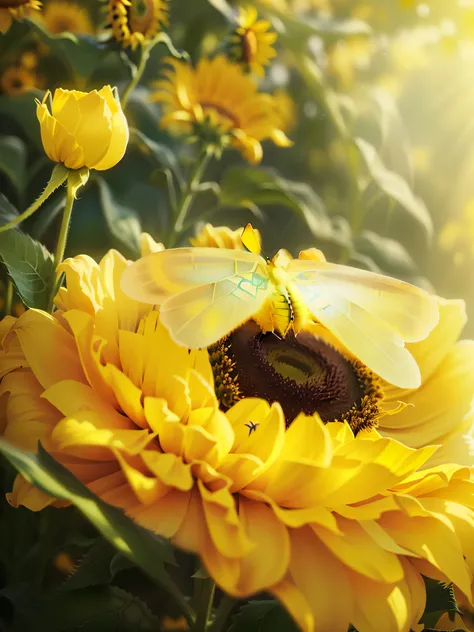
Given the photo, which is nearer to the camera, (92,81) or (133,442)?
(133,442)

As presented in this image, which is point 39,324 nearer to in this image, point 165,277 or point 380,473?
point 165,277

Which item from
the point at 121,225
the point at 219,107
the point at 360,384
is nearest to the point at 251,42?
the point at 219,107

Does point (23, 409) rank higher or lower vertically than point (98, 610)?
higher

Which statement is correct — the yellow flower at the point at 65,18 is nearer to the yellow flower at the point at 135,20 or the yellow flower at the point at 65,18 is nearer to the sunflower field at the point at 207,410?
the sunflower field at the point at 207,410

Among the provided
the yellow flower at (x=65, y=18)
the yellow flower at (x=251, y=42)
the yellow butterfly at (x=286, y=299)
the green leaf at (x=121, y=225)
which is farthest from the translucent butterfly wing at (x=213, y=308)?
the yellow flower at (x=65, y=18)

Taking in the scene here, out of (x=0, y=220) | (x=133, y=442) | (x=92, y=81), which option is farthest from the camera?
(x=92, y=81)

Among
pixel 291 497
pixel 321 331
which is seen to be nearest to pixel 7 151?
pixel 321 331

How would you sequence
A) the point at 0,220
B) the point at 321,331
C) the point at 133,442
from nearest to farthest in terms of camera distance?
the point at 133,442 < the point at 0,220 < the point at 321,331
